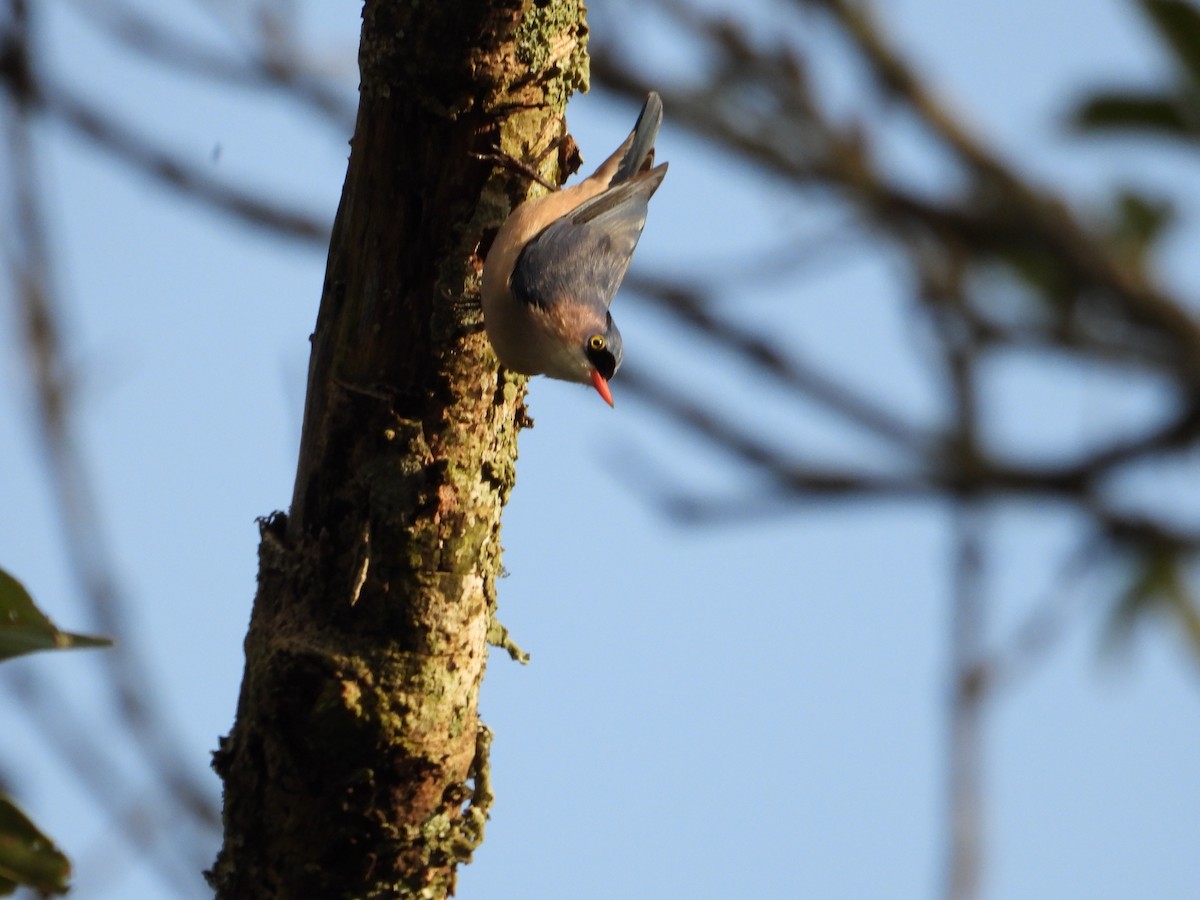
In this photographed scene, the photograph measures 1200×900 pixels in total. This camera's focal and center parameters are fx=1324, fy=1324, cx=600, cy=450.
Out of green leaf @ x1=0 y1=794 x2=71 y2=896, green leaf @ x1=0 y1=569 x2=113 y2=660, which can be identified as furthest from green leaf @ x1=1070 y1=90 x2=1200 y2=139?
green leaf @ x1=0 y1=794 x2=71 y2=896

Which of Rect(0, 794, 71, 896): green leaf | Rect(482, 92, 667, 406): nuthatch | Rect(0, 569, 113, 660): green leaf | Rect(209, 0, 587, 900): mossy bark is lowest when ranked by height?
Rect(0, 794, 71, 896): green leaf

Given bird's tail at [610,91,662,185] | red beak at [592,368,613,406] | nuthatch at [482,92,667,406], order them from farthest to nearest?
bird's tail at [610,91,662,185] < red beak at [592,368,613,406] < nuthatch at [482,92,667,406]

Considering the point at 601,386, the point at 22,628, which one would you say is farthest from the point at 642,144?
the point at 22,628

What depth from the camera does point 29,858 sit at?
2.01 m

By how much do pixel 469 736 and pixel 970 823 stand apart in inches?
71.4

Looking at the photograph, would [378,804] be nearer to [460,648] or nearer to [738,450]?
[460,648]

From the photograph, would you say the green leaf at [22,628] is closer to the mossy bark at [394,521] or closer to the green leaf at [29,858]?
the green leaf at [29,858]

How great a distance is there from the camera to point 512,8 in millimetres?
2602

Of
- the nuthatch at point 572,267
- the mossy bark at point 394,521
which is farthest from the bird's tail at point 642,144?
the mossy bark at point 394,521

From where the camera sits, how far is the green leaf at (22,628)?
1.95m

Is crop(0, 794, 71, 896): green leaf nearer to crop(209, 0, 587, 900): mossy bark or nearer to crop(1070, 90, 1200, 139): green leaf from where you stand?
crop(209, 0, 587, 900): mossy bark

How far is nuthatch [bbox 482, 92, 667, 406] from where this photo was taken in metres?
2.90

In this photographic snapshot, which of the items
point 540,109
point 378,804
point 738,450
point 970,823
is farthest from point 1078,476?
point 378,804

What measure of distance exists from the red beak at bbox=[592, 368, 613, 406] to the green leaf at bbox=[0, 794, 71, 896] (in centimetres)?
214
